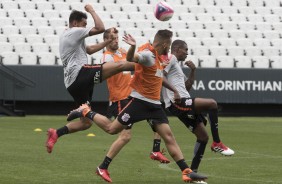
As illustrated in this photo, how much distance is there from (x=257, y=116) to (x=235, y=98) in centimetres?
165

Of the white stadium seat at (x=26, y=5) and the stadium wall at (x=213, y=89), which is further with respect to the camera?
the white stadium seat at (x=26, y=5)

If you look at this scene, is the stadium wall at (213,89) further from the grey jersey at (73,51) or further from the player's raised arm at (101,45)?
the grey jersey at (73,51)

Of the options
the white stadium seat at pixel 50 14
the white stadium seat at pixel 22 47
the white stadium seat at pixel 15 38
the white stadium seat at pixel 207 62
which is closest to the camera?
the white stadium seat at pixel 22 47

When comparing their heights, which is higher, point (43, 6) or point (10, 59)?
point (43, 6)

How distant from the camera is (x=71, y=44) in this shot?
11664 millimetres

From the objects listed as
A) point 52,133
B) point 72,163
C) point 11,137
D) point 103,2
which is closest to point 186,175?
point 52,133

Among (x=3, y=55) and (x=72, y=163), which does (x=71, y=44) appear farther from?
(x=3, y=55)

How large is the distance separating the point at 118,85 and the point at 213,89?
14.9 metres

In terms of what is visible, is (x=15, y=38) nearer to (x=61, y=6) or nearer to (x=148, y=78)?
(x=61, y=6)

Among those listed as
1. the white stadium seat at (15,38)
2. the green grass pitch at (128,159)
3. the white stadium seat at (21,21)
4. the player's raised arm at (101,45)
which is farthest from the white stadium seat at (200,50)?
the player's raised arm at (101,45)

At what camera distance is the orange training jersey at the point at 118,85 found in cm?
1345

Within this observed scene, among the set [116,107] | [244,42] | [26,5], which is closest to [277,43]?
[244,42]

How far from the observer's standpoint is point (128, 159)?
13.9 metres

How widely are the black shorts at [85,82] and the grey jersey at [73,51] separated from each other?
8 cm
